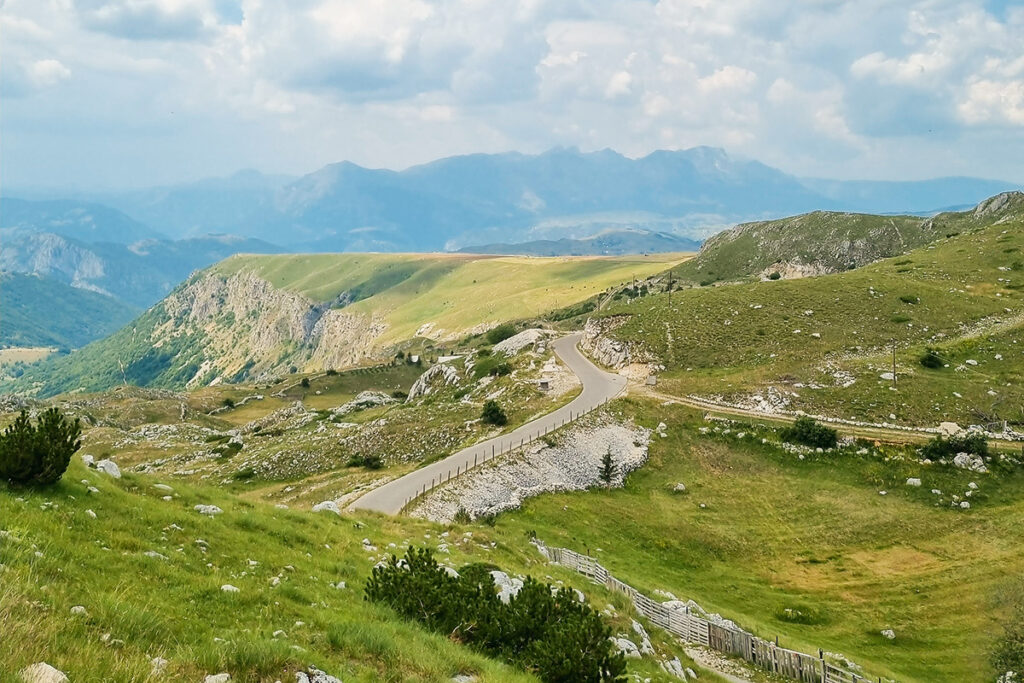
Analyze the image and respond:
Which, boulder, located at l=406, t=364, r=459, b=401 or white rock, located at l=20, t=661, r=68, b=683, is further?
boulder, located at l=406, t=364, r=459, b=401

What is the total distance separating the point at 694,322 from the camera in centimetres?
7762

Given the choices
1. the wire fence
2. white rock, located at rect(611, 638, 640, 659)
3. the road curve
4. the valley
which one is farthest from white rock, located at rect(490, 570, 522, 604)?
the wire fence

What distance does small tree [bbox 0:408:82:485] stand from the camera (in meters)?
14.0

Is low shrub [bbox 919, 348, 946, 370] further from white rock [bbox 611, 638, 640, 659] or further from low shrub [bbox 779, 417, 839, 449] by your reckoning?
white rock [bbox 611, 638, 640, 659]

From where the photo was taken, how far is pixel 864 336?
7094 cm

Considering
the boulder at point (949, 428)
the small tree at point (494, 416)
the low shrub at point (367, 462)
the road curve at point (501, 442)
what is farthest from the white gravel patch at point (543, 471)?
the boulder at point (949, 428)

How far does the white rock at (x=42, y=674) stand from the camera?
221 inches

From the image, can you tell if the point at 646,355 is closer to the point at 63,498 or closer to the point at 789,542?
the point at 789,542

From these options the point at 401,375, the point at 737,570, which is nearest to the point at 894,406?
the point at 737,570

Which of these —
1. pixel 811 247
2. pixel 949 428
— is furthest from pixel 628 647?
pixel 811 247

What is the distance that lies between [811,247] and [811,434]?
112534 millimetres

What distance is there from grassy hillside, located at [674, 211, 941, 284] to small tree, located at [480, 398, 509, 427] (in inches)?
3967

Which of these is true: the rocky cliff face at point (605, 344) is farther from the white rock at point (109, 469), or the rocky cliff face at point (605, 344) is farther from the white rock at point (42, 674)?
the white rock at point (42, 674)

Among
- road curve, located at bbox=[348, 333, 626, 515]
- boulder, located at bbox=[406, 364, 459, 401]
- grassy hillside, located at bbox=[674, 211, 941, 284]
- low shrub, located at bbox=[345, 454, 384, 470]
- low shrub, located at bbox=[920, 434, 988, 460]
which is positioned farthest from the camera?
grassy hillside, located at bbox=[674, 211, 941, 284]
